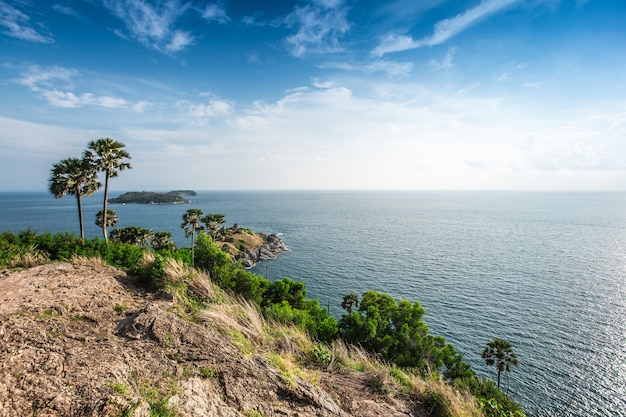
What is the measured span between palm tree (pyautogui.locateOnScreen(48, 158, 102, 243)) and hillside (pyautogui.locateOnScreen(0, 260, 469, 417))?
92.9 ft

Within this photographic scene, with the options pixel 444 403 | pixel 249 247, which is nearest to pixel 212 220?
pixel 249 247

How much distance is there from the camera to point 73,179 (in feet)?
101

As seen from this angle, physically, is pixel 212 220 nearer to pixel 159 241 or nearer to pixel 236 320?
pixel 159 241

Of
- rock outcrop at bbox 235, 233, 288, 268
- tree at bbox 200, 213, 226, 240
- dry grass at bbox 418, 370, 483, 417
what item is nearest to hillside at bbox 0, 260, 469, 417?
dry grass at bbox 418, 370, 483, 417

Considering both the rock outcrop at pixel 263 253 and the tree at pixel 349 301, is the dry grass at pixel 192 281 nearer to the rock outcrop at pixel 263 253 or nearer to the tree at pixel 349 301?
the tree at pixel 349 301

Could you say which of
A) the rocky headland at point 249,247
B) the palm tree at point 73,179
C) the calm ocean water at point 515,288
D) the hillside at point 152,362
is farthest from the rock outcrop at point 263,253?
the hillside at point 152,362

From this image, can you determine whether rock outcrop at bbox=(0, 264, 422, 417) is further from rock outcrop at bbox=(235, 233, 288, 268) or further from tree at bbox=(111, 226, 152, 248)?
rock outcrop at bbox=(235, 233, 288, 268)

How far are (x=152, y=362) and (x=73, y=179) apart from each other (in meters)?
34.4

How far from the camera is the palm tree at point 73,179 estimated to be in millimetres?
30125

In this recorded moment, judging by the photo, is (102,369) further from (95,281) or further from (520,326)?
(520,326)

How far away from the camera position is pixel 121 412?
3684 millimetres

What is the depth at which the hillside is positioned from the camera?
157 inches

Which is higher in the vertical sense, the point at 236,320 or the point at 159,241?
the point at 236,320

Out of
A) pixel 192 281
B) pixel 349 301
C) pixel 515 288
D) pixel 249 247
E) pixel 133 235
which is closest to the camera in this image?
pixel 192 281
